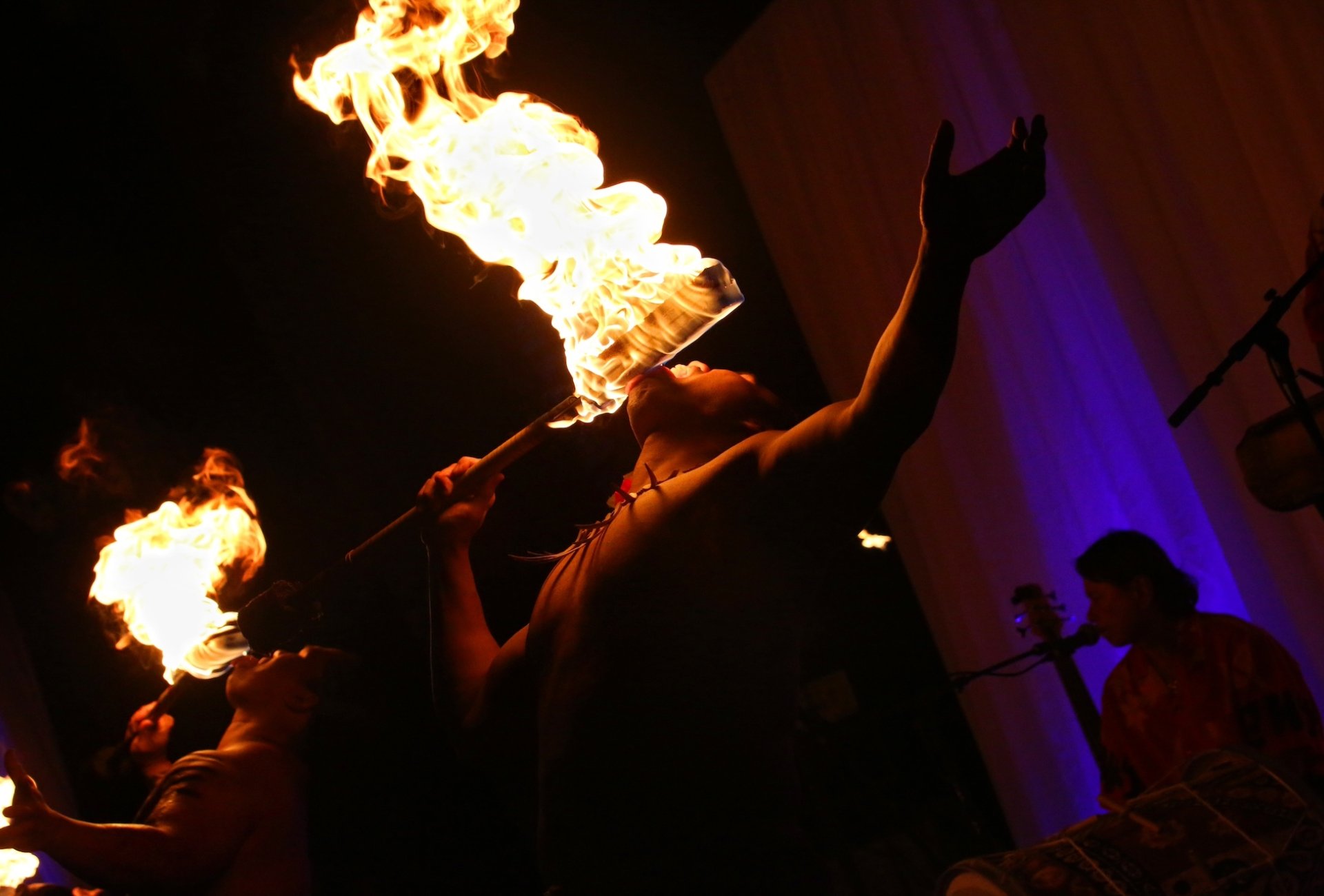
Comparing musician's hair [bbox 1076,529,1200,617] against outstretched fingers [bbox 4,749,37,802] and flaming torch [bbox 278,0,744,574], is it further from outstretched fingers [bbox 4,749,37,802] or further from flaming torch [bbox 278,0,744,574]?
outstretched fingers [bbox 4,749,37,802]

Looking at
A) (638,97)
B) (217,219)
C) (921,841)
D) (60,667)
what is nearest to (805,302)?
(638,97)

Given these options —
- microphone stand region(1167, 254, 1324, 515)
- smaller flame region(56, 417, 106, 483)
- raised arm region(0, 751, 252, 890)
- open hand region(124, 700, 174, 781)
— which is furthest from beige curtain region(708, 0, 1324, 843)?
smaller flame region(56, 417, 106, 483)

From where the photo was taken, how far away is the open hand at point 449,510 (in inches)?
76.5

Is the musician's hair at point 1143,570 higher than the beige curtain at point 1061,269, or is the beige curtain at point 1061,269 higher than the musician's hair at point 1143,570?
the beige curtain at point 1061,269

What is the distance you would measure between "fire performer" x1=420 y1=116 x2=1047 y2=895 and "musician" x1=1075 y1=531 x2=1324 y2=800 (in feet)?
4.31

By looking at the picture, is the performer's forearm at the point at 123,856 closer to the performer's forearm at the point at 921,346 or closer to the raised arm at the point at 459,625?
the raised arm at the point at 459,625

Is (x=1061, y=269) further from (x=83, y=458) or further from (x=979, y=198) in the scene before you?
(x=83, y=458)

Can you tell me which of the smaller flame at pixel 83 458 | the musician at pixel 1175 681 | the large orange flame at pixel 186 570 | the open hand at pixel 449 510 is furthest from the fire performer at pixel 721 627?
the smaller flame at pixel 83 458

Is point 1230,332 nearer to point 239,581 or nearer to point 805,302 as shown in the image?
point 805,302

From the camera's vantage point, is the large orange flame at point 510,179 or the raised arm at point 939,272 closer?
the raised arm at point 939,272

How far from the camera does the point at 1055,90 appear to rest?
3.47 m

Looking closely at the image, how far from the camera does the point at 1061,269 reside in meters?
3.66

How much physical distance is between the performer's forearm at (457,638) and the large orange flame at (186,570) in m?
1.50

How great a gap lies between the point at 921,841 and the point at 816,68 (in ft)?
10.5
